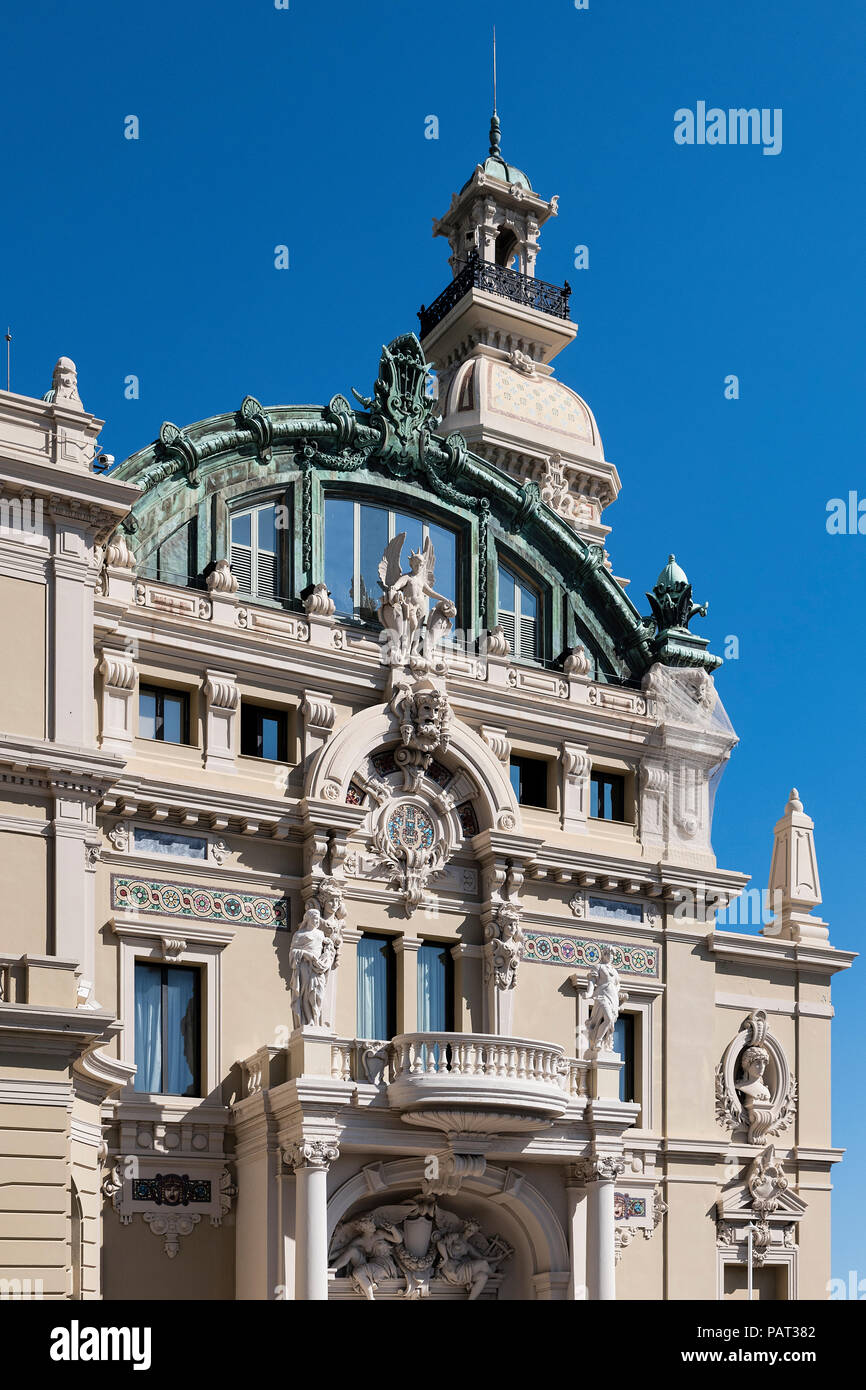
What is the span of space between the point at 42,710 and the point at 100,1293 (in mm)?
8363

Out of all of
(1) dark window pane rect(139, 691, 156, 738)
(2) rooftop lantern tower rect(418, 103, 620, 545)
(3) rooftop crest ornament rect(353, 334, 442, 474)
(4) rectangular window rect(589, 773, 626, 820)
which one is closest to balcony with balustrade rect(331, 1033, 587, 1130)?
(1) dark window pane rect(139, 691, 156, 738)

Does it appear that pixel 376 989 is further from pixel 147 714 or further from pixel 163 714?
pixel 147 714

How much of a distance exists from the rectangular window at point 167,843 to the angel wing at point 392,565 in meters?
6.10

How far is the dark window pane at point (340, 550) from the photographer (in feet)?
109

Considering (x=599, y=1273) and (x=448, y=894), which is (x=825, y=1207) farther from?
(x=448, y=894)

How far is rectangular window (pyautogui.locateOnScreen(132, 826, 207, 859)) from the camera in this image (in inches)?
1166

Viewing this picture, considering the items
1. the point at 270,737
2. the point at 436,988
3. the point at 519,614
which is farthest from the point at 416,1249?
the point at 519,614

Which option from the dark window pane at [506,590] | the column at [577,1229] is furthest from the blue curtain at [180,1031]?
the dark window pane at [506,590]

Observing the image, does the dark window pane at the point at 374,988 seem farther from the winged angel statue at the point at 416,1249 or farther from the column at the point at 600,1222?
the column at the point at 600,1222

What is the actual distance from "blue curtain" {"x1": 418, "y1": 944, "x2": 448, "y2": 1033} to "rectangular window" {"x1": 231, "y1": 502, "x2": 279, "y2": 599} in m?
6.65

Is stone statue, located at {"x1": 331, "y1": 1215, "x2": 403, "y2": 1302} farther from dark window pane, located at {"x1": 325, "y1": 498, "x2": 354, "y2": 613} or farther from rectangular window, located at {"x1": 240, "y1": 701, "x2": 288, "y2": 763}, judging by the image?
dark window pane, located at {"x1": 325, "y1": 498, "x2": 354, "y2": 613}

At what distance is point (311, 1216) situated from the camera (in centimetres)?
2784
